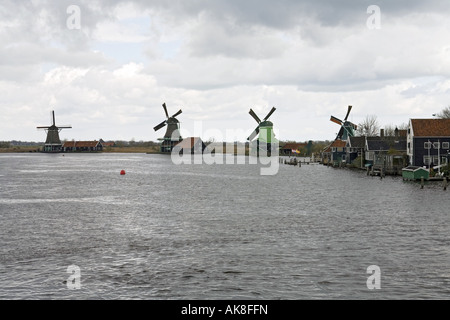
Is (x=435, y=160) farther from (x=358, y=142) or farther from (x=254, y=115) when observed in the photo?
(x=254, y=115)

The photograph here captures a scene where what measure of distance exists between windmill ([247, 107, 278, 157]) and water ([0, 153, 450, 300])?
131228 mm

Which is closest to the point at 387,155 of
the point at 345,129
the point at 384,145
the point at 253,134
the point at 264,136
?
the point at 384,145

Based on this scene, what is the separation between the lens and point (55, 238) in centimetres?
3075

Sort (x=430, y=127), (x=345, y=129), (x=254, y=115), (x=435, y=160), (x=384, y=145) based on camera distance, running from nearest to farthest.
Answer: (x=435, y=160)
(x=430, y=127)
(x=384, y=145)
(x=345, y=129)
(x=254, y=115)

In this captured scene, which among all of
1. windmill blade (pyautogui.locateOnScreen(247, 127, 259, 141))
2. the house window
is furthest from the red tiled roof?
windmill blade (pyautogui.locateOnScreen(247, 127, 259, 141))

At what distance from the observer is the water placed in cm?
2077

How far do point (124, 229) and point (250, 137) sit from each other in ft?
540

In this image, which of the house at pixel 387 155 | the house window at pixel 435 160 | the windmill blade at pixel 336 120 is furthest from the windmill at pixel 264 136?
the house window at pixel 435 160

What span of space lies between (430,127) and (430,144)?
3.62 metres

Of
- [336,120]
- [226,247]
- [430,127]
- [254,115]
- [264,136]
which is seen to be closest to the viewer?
[226,247]

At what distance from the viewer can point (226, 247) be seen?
28.2m

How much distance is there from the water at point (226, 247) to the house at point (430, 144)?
31819mm

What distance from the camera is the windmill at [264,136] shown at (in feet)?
600

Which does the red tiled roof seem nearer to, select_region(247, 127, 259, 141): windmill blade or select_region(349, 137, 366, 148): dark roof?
select_region(349, 137, 366, 148): dark roof
